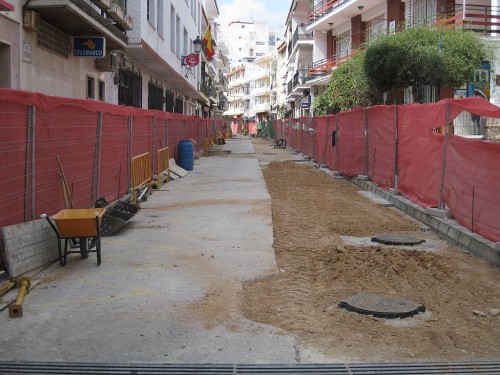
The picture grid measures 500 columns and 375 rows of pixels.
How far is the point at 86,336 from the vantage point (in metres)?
4.46

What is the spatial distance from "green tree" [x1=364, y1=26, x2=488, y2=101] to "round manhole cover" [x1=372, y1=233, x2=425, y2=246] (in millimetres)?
11567

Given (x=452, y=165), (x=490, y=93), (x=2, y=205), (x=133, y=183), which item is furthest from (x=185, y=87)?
(x=2, y=205)

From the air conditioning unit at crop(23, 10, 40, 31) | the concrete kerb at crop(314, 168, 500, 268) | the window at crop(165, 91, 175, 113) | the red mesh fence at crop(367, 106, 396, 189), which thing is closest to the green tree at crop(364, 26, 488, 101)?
the red mesh fence at crop(367, 106, 396, 189)

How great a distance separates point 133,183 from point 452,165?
6093mm

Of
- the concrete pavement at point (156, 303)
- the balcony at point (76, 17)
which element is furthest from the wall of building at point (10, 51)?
the concrete pavement at point (156, 303)

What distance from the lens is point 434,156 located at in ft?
32.5

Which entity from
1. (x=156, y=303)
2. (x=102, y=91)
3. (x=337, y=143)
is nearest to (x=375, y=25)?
(x=337, y=143)

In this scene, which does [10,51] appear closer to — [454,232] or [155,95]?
[454,232]

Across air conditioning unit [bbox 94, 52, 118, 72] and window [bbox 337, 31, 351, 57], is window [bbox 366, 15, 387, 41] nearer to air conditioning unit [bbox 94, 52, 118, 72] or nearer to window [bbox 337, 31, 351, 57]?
window [bbox 337, 31, 351, 57]

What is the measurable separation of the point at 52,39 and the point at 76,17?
1001 millimetres

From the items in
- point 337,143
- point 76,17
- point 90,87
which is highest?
point 76,17

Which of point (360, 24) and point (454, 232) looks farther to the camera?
point (360, 24)

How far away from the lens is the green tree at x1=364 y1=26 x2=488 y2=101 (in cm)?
1870

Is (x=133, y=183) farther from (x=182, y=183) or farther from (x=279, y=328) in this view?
(x=279, y=328)
